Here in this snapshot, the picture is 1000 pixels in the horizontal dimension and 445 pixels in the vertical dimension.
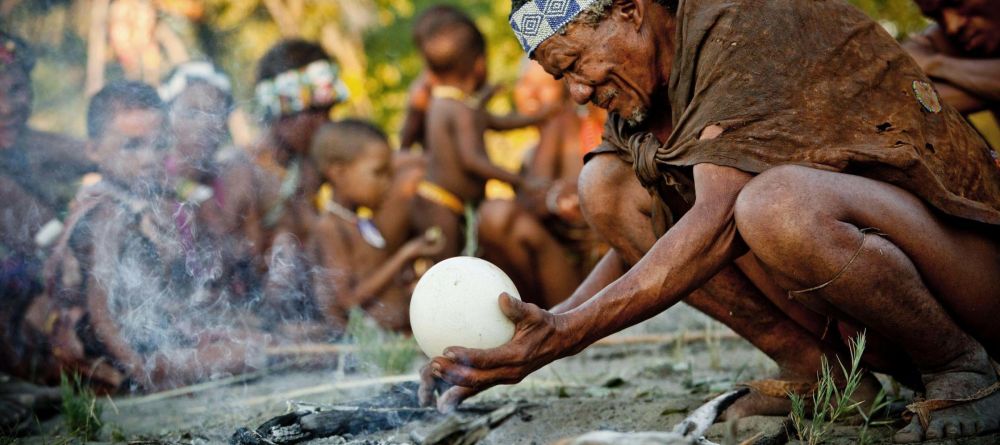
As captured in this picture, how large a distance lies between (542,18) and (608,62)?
8.6 inches

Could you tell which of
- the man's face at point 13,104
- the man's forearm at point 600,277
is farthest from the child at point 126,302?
the man's forearm at point 600,277

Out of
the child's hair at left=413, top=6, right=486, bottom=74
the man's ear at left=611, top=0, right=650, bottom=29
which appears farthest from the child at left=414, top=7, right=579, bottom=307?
the man's ear at left=611, top=0, right=650, bottom=29

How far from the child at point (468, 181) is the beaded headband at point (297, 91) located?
0.75 m

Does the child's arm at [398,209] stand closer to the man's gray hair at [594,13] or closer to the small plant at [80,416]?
the small plant at [80,416]

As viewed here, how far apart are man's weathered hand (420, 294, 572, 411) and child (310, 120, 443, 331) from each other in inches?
132

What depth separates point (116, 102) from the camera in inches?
199

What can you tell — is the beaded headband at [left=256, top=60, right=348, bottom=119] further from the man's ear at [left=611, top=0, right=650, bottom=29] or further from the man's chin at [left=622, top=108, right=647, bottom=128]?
the man's ear at [left=611, top=0, right=650, bottom=29]

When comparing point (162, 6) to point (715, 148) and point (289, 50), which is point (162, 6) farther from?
point (715, 148)

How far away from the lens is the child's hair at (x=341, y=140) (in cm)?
604

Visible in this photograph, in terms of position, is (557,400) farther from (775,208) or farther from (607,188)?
(775,208)

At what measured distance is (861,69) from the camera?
254cm

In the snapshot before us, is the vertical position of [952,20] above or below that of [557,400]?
above

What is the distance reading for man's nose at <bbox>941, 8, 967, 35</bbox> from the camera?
391 cm

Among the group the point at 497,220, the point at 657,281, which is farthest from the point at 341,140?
the point at 657,281
